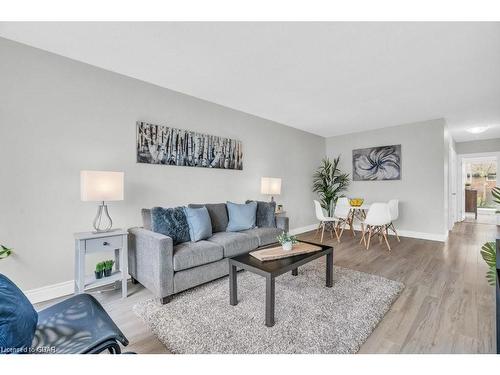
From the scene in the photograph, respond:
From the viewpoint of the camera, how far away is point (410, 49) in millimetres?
2244

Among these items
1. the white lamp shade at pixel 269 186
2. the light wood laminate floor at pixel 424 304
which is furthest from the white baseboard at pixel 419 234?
the white lamp shade at pixel 269 186

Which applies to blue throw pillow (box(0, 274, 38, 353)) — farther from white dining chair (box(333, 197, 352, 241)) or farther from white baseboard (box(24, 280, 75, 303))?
white dining chair (box(333, 197, 352, 241))

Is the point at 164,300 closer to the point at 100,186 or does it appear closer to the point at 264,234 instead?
the point at 100,186

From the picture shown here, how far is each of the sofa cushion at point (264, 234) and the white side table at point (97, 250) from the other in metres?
1.43

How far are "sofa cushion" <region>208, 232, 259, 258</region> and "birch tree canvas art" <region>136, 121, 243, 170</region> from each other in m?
1.20

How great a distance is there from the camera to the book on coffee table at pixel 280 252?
213cm

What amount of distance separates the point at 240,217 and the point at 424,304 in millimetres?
2141

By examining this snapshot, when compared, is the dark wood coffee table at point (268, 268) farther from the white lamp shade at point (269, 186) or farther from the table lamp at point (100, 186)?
the white lamp shade at point (269, 186)

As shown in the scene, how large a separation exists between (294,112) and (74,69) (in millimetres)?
3203

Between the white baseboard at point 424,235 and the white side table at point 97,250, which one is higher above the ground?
the white side table at point 97,250
